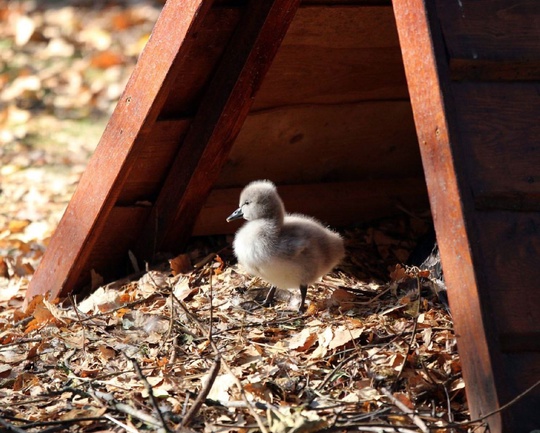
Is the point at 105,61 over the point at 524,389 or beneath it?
over

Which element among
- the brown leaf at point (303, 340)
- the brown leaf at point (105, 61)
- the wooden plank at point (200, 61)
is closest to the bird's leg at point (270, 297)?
the brown leaf at point (303, 340)

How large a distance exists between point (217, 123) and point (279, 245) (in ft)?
2.59

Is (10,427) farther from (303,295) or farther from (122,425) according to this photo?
(303,295)

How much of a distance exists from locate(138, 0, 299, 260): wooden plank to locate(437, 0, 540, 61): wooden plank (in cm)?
125

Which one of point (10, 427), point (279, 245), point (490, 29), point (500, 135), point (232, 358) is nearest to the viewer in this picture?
point (10, 427)

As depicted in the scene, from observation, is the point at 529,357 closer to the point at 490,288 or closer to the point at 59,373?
the point at 490,288

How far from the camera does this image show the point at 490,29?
3.27 metres

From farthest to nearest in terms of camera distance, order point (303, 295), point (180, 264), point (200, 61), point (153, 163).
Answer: point (180, 264), point (153, 163), point (200, 61), point (303, 295)

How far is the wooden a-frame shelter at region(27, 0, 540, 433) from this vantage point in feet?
9.93

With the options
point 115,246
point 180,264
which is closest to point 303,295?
point 180,264

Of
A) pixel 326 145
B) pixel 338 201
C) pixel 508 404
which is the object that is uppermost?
pixel 326 145

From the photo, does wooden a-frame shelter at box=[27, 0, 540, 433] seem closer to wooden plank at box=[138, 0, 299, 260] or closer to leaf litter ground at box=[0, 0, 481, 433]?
wooden plank at box=[138, 0, 299, 260]

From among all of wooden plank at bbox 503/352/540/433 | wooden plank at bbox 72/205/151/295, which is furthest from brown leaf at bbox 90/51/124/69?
wooden plank at bbox 503/352/540/433

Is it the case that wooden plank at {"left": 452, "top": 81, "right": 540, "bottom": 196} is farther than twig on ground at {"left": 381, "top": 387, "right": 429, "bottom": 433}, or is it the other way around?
wooden plank at {"left": 452, "top": 81, "right": 540, "bottom": 196}
